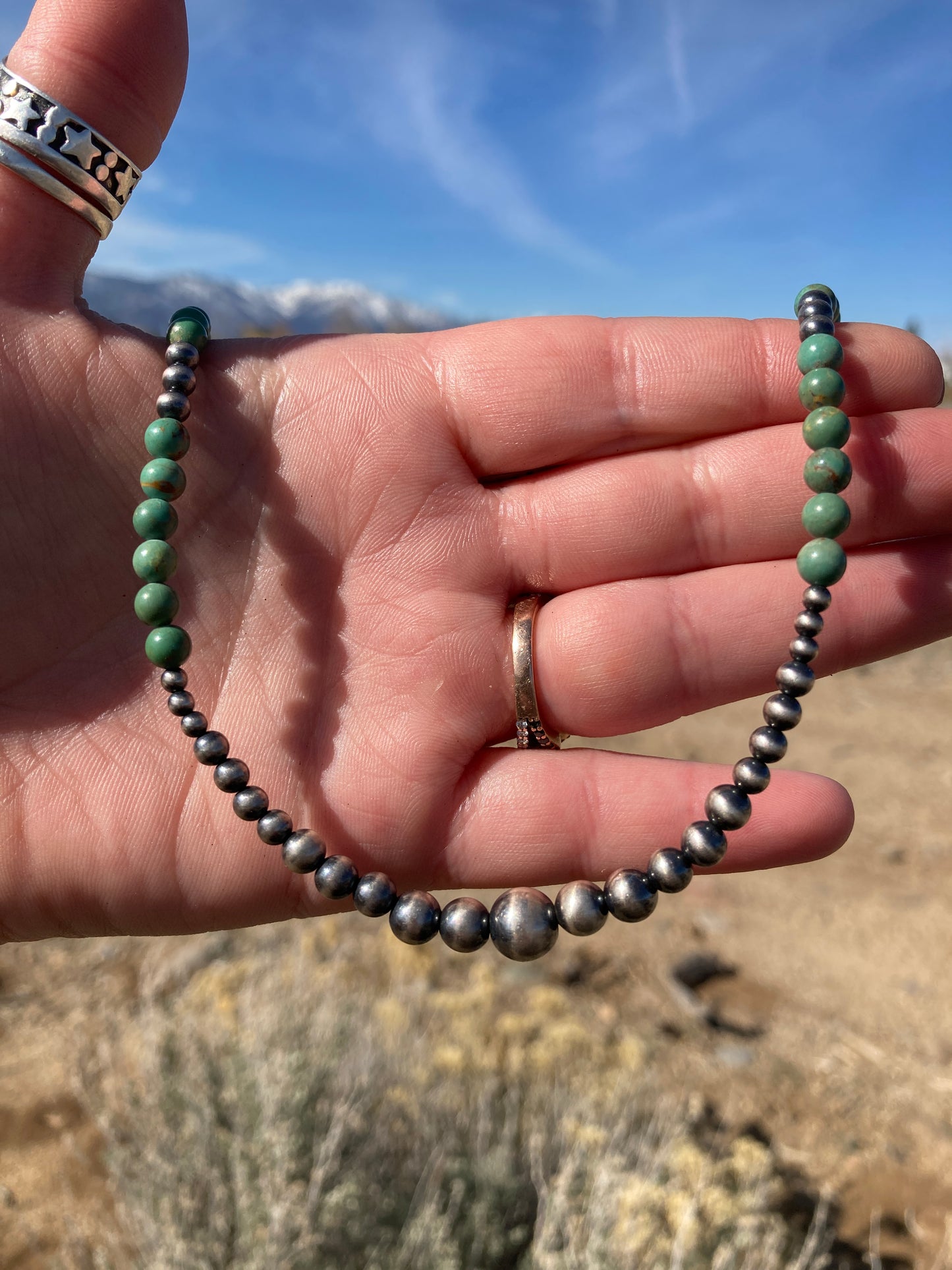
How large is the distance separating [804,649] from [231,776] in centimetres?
137

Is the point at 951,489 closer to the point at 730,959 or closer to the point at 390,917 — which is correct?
the point at 390,917

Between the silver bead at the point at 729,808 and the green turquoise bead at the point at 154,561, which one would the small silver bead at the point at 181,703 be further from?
the silver bead at the point at 729,808

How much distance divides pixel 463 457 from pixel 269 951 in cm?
243

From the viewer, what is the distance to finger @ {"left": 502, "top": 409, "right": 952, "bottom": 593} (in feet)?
7.32

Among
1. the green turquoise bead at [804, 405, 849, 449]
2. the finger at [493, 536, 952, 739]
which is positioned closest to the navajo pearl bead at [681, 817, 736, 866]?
the finger at [493, 536, 952, 739]

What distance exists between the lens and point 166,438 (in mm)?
2127

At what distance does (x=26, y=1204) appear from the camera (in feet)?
9.21

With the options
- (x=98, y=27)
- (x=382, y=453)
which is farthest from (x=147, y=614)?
(x=98, y=27)

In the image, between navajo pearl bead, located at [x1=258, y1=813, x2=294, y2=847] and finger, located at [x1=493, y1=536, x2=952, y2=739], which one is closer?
navajo pearl bead, located at [x1=258, y1=813, x2=294, y2=847]

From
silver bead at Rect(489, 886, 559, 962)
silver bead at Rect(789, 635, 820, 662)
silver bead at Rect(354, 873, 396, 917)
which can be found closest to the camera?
silver bead at Rect(489, 886, 559, 962)

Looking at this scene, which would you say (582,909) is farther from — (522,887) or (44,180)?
(44,180)

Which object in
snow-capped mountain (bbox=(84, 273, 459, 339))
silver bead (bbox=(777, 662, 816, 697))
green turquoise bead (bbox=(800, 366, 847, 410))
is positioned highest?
snow-capped mountain (bbox=(84, 273, 459, 339))

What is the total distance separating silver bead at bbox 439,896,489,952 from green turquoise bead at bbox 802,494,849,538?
1175mm

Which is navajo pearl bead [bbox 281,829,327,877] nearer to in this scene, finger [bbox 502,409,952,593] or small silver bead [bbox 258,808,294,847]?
small silver bead [bbox 258,808,294,847]
